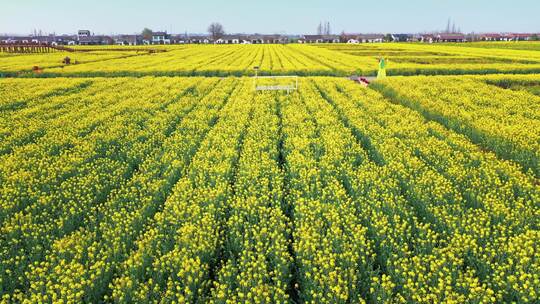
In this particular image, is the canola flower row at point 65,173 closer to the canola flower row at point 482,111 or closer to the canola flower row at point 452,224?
the canola flower row at point 452,224

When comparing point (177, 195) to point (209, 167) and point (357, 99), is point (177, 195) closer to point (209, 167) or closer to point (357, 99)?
point (209, 167)

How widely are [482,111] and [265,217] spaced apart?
1330cm

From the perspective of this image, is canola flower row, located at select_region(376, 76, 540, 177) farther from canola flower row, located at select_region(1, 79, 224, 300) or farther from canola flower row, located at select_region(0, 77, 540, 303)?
canola flower row, located at select_region(1, 79, 224, 300)

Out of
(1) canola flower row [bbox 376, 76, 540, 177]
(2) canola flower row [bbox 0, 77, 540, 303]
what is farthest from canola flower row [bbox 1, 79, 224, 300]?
(1) canola flower row [bbox 376, 76, 540, 177]

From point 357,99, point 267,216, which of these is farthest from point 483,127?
point 267,216

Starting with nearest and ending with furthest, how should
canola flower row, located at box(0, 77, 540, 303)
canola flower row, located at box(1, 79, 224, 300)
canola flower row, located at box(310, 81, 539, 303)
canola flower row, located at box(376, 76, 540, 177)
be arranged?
canola flower row, located at box(310, 81, 539, 303) → canola flower row, located at box(0, 77, 540, 303) → canola flower row, located at box(1, 79, 224, 300) → canola flower row, located at box(376, 76, 540, 177)

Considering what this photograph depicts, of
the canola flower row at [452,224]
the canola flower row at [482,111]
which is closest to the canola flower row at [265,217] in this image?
the canola flower row at [452,224]

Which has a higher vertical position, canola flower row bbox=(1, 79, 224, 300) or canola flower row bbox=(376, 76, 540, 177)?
canola flower row bbox=(376, 76, 540, 177)

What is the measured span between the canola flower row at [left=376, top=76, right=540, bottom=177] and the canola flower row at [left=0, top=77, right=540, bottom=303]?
3.54 feet

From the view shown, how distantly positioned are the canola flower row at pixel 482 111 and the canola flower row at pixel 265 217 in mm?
1078

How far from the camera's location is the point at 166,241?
6.45 meters

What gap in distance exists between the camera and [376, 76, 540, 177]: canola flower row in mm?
11555

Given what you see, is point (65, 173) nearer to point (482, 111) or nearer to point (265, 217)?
point (265, 217)

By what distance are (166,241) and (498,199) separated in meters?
6.49
